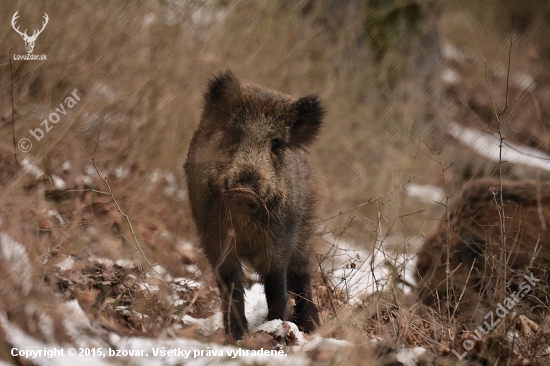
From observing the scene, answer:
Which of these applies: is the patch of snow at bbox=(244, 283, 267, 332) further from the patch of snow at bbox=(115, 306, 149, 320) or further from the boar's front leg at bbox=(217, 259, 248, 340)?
the patch of snow at bbox=(115, 306, 149, 320)

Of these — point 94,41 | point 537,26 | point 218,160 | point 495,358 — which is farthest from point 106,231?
point 537,26

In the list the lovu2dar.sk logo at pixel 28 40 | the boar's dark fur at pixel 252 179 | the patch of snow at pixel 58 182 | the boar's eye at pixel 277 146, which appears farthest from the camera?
the patch of snow at pixel 58 182

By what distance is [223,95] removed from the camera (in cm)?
441

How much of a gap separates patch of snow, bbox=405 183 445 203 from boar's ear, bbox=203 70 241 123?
232 inches

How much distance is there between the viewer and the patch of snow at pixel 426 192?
9777 mm

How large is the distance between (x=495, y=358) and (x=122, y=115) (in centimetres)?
448

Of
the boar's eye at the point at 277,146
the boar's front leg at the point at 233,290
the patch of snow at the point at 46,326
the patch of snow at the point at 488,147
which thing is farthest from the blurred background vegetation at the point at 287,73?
the patch of snow at the point at 46,326

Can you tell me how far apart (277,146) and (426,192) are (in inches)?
259

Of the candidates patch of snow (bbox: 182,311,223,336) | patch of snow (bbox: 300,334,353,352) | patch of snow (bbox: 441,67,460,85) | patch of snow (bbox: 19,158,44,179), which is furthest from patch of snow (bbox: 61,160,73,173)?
patch of snow (bbox: 441,67,460,85)

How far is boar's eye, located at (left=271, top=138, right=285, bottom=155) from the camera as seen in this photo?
435cm

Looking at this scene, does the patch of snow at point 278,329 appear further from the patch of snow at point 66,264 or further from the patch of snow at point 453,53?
the patch of snow at point 453,53

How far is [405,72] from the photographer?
12.3 m

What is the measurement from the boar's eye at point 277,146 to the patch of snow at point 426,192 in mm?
5697

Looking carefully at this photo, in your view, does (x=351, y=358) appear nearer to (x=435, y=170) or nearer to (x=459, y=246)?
(x=459, y=246)
